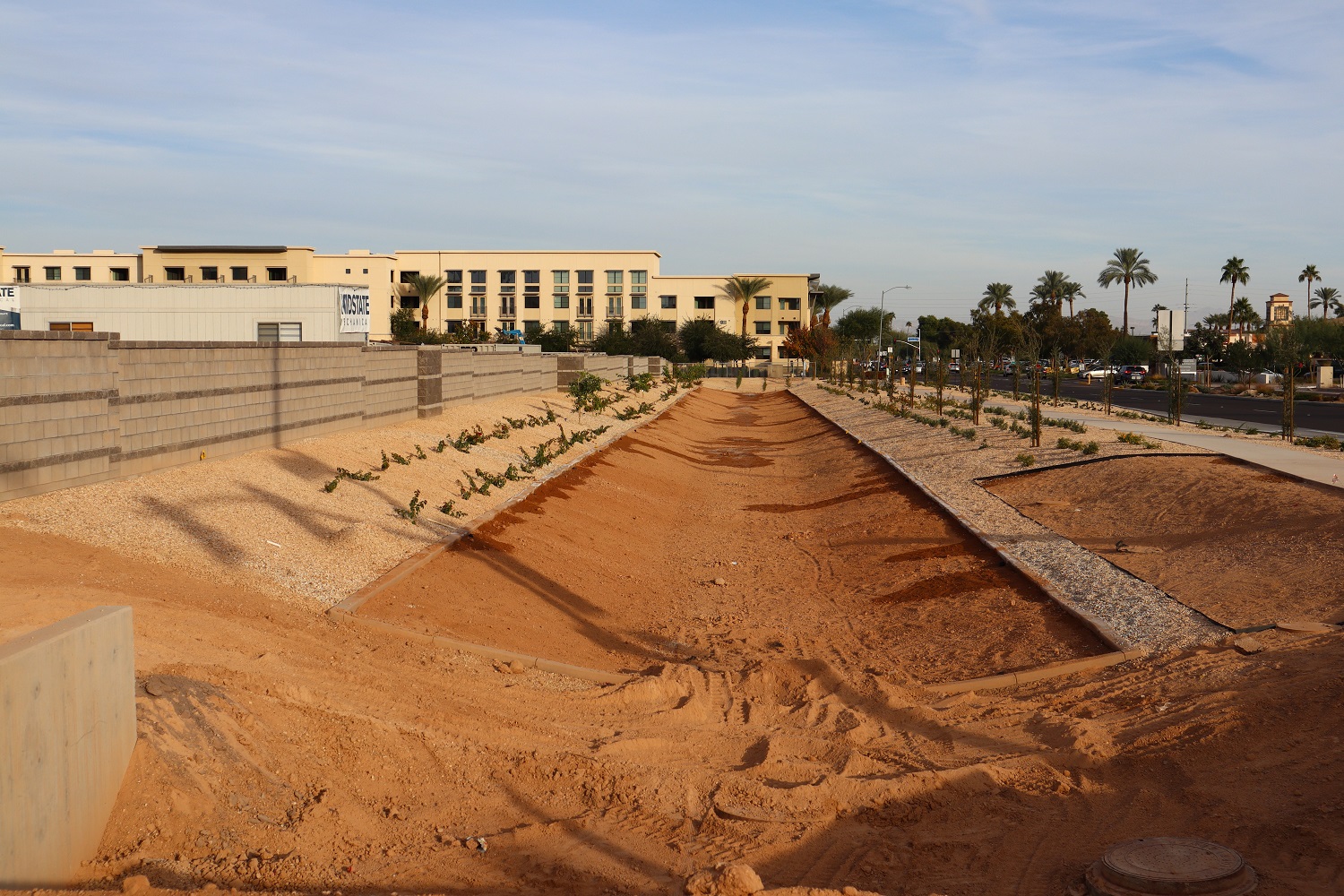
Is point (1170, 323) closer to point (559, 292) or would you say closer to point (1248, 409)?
point (1248, 409)

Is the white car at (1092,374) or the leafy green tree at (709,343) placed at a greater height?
the leafy green tree at (709,343)

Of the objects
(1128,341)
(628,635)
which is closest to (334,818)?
(628,635)

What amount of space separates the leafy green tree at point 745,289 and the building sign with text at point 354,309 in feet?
210

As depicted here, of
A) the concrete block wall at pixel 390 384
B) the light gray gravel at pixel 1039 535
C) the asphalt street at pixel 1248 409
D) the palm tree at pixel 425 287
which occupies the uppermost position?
the palm tree at pixel 425 287

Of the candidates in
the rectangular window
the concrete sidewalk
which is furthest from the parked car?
the rectangular window

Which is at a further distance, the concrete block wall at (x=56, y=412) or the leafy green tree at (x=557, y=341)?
the leafy green tree at (x=557, y=341)

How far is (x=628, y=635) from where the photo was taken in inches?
417

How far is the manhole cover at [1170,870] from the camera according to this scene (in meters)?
4.72

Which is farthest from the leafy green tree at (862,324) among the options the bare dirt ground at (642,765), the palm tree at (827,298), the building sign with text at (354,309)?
the bare dirt ground at (642,765)

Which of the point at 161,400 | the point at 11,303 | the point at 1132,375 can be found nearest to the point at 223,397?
the point at 161,400

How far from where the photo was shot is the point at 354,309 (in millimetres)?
42344

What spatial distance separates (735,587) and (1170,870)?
8498 mm

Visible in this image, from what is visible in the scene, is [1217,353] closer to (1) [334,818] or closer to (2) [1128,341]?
(2) [1128,341]

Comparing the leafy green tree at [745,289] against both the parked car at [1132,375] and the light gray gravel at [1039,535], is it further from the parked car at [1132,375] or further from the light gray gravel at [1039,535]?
the light gray gravel at [1039,535]
